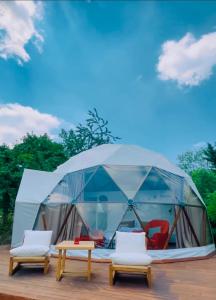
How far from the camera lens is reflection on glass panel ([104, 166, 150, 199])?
Result: 25.1ft

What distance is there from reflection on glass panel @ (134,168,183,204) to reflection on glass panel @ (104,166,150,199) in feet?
0.54

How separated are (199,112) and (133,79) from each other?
5.59 metres

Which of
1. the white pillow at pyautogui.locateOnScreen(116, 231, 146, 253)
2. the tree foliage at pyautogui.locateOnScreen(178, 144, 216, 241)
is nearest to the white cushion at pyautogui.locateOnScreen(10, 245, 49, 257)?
the white pillow at pyautogui.locateOnScreen(116, 231, 146, 253)

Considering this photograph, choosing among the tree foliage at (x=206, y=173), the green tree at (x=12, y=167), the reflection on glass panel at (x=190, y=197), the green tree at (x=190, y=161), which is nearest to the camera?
the reflection on glass panel at (x=190, y=197)

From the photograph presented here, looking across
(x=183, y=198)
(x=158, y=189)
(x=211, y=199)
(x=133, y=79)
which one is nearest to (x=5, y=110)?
(x=133, y=79)

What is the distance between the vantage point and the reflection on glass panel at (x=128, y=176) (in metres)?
7.66

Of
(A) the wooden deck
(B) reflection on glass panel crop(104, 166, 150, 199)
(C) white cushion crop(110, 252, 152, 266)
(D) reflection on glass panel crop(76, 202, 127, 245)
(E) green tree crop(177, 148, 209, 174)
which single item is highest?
(E) green tree crop(177, 148, 209, 174)

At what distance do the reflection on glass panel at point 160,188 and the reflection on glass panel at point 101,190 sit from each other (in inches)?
24.9

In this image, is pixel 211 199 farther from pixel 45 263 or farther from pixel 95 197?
pixel 45 263

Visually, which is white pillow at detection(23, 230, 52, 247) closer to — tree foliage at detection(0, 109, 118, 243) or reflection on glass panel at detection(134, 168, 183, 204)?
reflection on glass panel at detection(134, 168, 183, 204)

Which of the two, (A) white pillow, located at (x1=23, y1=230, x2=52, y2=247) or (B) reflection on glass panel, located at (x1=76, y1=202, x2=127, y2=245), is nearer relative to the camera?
(A) white pillow, located at (x1=23, y1=230, x2=52, y2=247)

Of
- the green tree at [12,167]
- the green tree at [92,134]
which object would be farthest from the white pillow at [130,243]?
the green tree at [92,134]

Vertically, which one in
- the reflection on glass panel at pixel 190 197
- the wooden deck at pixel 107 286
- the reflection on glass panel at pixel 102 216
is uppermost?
→ the reflection on glass panel at pixel 190 197

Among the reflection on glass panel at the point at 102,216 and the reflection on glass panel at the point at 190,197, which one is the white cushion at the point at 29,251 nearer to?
the reflection on glass panel at the point at 102,216
